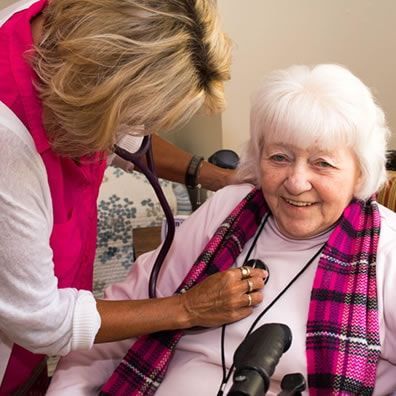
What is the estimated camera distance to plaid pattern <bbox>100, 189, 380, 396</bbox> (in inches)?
46.3

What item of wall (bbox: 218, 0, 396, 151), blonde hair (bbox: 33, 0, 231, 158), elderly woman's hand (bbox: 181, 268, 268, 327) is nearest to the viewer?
blonde hair (bbox: 33, 0, 231, 158)

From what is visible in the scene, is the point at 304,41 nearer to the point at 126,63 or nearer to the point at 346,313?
the point at 346,313

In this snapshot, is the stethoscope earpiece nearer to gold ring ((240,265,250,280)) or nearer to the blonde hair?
gold ring ((240,265,250,280))

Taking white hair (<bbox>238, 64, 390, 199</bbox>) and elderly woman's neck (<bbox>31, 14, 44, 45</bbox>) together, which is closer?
elderly woman's neck (<bbox>31, 14, 44, 45</bbox>)

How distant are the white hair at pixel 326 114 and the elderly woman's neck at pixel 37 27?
21.9 inches

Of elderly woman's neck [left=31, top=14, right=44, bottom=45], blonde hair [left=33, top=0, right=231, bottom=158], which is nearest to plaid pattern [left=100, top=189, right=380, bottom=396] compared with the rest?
blonde hair [left=33, top=0, right=231, bottom=158]

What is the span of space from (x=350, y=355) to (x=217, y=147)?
4.34 ft

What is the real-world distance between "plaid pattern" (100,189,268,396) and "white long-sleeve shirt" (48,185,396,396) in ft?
0.12

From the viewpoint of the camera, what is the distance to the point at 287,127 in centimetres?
130

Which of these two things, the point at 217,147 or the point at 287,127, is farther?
the point at 217,147

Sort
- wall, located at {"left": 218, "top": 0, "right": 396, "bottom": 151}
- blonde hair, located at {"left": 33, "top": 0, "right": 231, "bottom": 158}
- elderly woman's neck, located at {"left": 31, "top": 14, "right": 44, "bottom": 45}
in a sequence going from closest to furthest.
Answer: blonde hair, located at {"left": 33, "top": 0, "right": 231, "bottom": 158} → elderly woman's neck, located at {"left": 31, "top": 14, "right": 44, "bottom": 45} → wall, located at {"left": 218, "top": 0, "right": 396, "bottom": 151}

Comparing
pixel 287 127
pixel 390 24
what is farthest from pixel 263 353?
pixel 390 24

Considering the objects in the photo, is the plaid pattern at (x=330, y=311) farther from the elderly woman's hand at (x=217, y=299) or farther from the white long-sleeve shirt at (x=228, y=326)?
the elderly woman's hand at (x=217, y=299)

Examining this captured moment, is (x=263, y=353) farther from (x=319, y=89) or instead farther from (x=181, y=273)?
(x=181, y=273)
